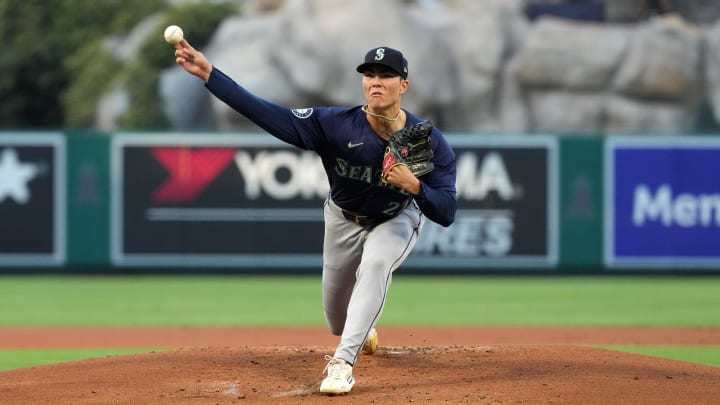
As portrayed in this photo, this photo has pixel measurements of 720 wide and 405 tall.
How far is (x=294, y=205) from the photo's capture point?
1495 centimetres

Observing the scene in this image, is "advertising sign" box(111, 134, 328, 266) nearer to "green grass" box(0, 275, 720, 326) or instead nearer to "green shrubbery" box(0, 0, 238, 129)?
"green grass" box(0, 275, 720, 326)

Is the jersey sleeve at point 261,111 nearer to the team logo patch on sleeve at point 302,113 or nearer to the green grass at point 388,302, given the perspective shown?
the team logo patch on sleeve at point 302,113

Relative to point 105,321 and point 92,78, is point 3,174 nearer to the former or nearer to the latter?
point 105,321

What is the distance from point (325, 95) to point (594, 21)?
20.6 ft

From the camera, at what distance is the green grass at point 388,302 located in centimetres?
1047

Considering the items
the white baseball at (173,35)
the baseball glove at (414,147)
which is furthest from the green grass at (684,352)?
the white baseball at (173,35)

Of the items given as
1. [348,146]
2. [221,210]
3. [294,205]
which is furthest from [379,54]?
[221,210]

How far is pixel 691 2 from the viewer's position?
84.0 ft

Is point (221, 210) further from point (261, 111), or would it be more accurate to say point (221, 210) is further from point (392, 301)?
point (261, 111)

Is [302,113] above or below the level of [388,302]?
above

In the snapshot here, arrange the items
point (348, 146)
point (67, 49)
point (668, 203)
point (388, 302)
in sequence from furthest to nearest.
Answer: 1. point (67, 49)
2. point (668, 203)
3. point (388, 302)
4. point (348, 146)

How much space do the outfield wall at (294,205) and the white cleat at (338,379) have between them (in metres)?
9.06

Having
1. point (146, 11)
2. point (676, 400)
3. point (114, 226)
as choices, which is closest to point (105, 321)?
point (114, 226)

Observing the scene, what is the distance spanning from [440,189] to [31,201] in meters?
9.98
